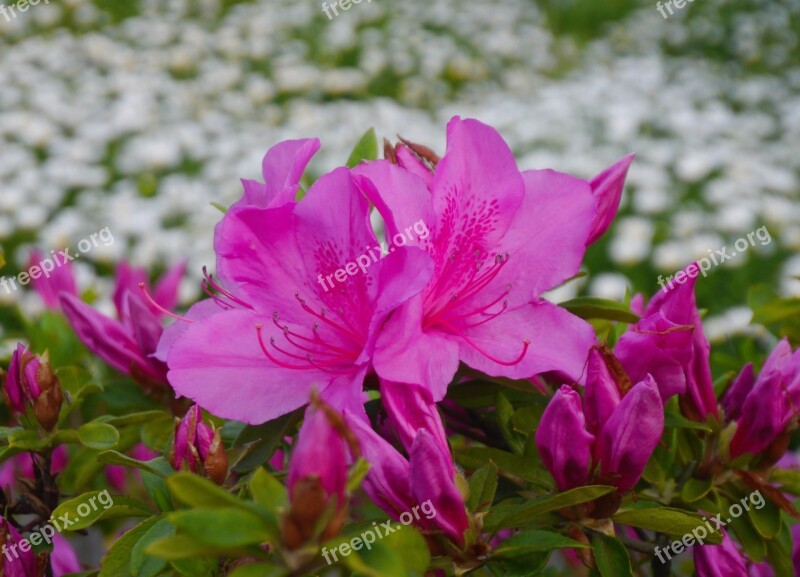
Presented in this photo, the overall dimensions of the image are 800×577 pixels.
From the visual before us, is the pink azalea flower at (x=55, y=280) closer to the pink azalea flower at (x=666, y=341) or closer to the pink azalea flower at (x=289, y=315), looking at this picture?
the pink azalea flower at (x=289, y=315)

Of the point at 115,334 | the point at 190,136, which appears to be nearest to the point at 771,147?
the point at 190,136

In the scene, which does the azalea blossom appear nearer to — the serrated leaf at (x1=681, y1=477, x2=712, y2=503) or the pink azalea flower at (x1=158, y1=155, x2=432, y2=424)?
the pink azalea flower at (x1=158, y1=155, x2=432, y2=424)

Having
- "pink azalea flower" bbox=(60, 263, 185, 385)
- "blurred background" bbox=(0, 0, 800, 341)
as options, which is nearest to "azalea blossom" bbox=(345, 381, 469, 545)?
"pink azalea flower" bbox=(60, 263, 185, 385)

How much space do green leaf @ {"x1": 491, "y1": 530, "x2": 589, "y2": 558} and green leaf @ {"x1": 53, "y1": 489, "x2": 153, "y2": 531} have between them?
14.5 inches

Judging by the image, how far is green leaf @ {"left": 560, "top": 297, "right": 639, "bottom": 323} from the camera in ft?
3.12

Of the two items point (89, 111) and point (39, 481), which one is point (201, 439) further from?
point (89, 111)

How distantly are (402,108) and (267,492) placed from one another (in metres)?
5.71

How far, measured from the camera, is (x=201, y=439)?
88 centimetres

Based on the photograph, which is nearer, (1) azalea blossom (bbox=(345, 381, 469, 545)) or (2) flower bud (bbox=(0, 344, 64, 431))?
(1) azalea blossom (bbox=(345, 381, 469, 545))

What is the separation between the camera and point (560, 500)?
81 cm

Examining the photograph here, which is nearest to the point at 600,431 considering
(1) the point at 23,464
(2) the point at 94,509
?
(2) the point at 94,509

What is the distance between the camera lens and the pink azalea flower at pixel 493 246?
87cm

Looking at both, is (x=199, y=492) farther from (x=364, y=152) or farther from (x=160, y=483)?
(x=364, y=152)

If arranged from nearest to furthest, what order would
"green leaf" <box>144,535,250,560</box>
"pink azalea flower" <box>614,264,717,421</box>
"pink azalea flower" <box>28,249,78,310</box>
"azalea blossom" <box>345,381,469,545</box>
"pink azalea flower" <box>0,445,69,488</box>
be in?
1. "green leaf" <box>144,535,250,560</box>
2. "azalea blossom" <box>345,381,469,545</box>
3. "pink azalea flower" <box>614,264,717,421</box>
4. "pink azalea flower" <box>0,445,69,488</box>
5. "pink azalea flower" <box>28,249,78,310</box>
